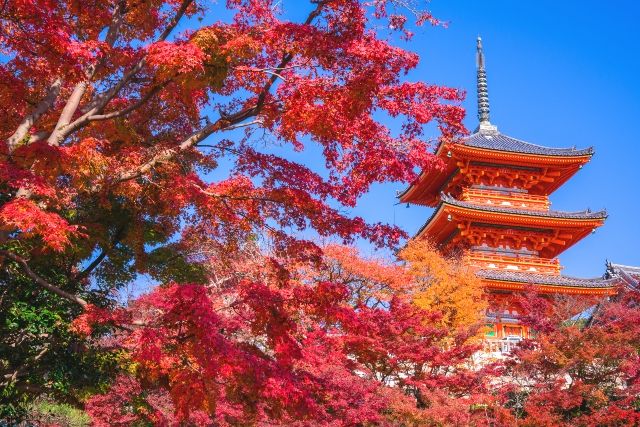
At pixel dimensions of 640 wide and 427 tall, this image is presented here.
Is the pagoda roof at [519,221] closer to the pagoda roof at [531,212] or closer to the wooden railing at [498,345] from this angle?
the pagoda roof at [531,212]

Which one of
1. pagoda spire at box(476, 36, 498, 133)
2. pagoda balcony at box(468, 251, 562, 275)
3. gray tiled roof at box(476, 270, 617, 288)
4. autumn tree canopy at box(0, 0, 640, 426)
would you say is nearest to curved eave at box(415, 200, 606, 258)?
pagoda balcony at box(468, 251, 562, 275)

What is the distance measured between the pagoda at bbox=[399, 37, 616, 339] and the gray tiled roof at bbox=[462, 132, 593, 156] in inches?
1.6

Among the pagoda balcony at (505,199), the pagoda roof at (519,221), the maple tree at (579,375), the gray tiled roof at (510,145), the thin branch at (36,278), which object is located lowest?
the thin branch at (36,278)

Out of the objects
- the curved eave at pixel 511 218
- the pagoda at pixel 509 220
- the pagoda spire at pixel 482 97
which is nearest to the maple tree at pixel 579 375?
the pagoda at pixel 509 220

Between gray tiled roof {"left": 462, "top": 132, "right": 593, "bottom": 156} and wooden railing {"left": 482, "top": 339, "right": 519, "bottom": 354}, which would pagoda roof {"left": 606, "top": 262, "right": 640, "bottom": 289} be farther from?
wooden railing {"left": 482, "top": 339, "right": 519, "bottom": 354}

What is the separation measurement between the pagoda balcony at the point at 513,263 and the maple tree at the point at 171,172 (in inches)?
601

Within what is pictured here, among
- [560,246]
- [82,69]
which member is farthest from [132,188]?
[560,246]

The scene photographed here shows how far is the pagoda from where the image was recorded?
20.8m

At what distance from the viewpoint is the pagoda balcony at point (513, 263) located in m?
21.7

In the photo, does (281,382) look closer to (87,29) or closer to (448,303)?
(87,29)

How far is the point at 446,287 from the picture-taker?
62.8 ft

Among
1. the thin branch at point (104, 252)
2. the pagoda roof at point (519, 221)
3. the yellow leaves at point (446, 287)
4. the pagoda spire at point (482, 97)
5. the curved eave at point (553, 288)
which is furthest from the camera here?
the pagoda spire at point (482, 97)

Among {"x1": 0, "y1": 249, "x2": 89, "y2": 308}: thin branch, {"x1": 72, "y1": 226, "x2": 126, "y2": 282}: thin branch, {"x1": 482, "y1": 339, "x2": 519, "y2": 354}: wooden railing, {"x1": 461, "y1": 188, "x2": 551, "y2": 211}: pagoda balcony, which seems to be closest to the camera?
{"x1": 0, "y1": 249, "x2": 89, "y2": 308}: thin branch

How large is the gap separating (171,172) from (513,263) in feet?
59.4
